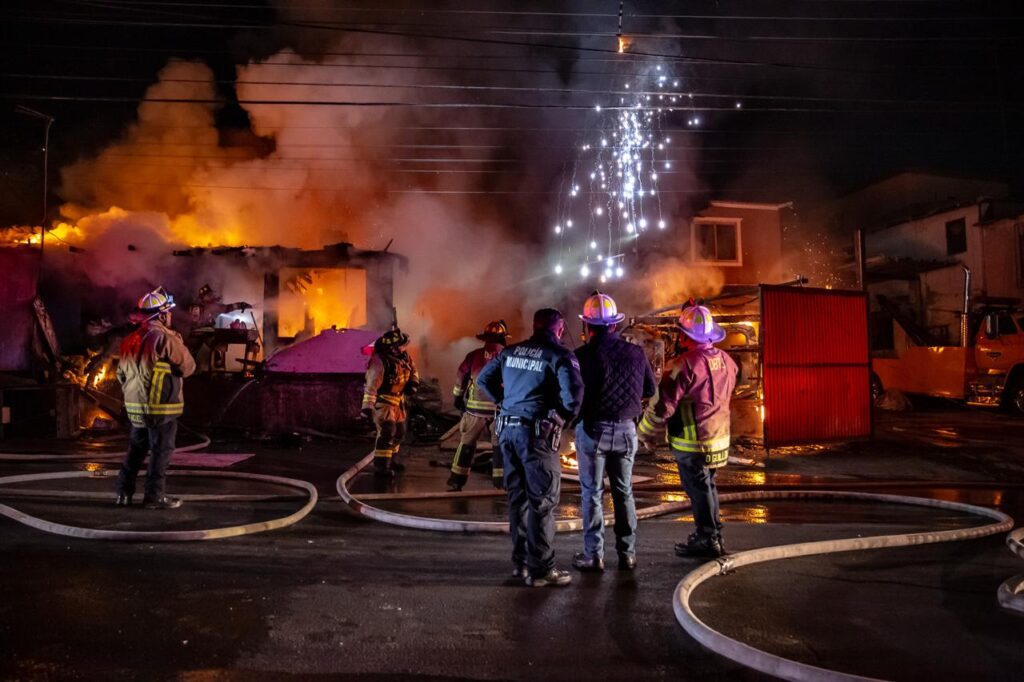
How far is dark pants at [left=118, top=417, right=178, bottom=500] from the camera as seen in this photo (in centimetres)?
586

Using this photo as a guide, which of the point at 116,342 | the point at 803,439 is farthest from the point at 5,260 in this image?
the point at 803,439

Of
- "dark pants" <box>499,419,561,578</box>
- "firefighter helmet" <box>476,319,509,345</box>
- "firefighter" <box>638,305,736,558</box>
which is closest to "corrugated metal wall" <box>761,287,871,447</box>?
"firefighter helmet" <box>476,319,509,345</box>

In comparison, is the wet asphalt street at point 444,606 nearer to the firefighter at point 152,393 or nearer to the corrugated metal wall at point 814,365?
the firefighter at point 152,393

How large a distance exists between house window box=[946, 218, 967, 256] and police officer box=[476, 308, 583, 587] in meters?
26.5

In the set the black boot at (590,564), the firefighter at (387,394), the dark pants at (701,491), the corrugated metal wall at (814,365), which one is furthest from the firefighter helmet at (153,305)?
the corrugated metal wall at (814,365)

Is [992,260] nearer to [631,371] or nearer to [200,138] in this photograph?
[631,371]

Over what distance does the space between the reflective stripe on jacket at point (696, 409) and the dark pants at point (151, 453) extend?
422 centimetres

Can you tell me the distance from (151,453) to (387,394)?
2.76 metres

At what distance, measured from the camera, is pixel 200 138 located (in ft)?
75.7

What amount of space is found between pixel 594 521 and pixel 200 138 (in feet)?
76.9

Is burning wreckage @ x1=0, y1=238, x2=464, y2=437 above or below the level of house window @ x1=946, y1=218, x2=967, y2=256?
below

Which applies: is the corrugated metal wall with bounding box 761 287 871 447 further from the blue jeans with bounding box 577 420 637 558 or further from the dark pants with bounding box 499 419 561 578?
the dark pants with bounding box 499 419 561 578

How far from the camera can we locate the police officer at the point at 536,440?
4125mm

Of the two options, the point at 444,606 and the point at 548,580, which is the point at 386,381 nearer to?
the point at 548,580
